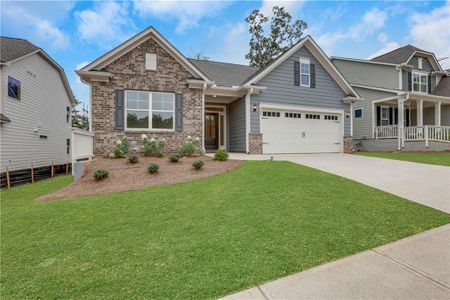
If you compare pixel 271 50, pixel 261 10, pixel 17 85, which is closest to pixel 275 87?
pixel 17 85

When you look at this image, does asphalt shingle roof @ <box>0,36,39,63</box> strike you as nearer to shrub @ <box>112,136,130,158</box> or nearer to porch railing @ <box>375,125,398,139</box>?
shrub @ <box>112,136,130,158</box>

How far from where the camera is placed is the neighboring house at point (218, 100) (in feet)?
34.1

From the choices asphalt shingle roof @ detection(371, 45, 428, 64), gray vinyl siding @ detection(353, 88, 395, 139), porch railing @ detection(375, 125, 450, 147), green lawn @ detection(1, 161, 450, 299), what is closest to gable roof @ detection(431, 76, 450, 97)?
asphalt shingle roof @ detection(371, 45, 428, 64)

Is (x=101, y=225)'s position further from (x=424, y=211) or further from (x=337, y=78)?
(x=337, y=78)

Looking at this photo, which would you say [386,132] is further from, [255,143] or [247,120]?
[247,120]

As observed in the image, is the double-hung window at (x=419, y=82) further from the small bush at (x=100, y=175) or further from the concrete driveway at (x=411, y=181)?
the small bush at (x=100, y=175)

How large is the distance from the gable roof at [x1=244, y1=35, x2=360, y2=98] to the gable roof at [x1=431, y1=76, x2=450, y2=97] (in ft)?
34.3

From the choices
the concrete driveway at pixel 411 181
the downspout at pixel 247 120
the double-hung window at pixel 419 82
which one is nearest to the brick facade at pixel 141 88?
the downspout at pixel 247 120

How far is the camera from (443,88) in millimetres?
19516

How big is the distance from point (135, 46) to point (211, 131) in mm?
5999

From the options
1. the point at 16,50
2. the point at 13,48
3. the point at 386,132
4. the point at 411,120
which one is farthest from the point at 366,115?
the point at 13,48

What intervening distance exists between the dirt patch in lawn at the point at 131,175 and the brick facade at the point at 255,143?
3502mm

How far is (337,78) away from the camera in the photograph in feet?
45.9

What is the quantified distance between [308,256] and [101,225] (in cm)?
314
